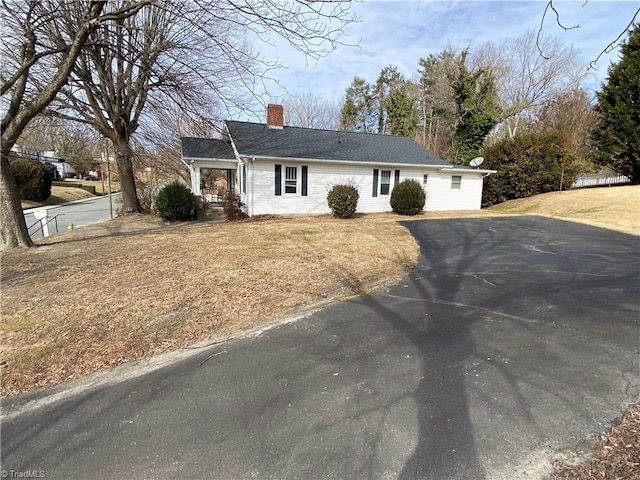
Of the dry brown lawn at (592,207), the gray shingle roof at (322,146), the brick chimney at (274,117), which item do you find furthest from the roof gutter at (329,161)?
the dry brown lawn at (592,207)

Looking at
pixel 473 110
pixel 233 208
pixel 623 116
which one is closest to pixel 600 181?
pixel 623 116

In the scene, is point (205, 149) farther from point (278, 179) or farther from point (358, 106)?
point (358, 106)

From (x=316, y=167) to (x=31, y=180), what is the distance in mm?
24532

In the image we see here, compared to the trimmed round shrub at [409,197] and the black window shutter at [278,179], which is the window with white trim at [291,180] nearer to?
the black window shutter at [278,179]

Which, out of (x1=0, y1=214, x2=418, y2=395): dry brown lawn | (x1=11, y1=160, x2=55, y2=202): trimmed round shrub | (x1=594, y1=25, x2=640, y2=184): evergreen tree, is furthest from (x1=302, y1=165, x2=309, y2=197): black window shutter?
(x1=11, y1=160, x2=55, y2=202): trimmed round shrub

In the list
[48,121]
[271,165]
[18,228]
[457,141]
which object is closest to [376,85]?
[457,141]

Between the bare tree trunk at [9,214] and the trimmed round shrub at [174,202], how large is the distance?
19.8 ft

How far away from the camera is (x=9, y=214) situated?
782 centimetres

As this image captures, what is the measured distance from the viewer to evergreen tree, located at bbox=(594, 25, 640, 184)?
19.1 meters

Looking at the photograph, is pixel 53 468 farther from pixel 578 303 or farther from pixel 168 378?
pixel 578 303

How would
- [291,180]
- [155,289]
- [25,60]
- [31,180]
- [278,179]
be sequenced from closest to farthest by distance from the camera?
[155,289], [25,60], [278,179], [291,180], [31,180]

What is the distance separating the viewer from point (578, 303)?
455 centimetres

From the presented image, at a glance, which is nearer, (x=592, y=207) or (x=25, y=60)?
(x=25, y=60)

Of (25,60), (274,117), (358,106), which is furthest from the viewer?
(358,106)
